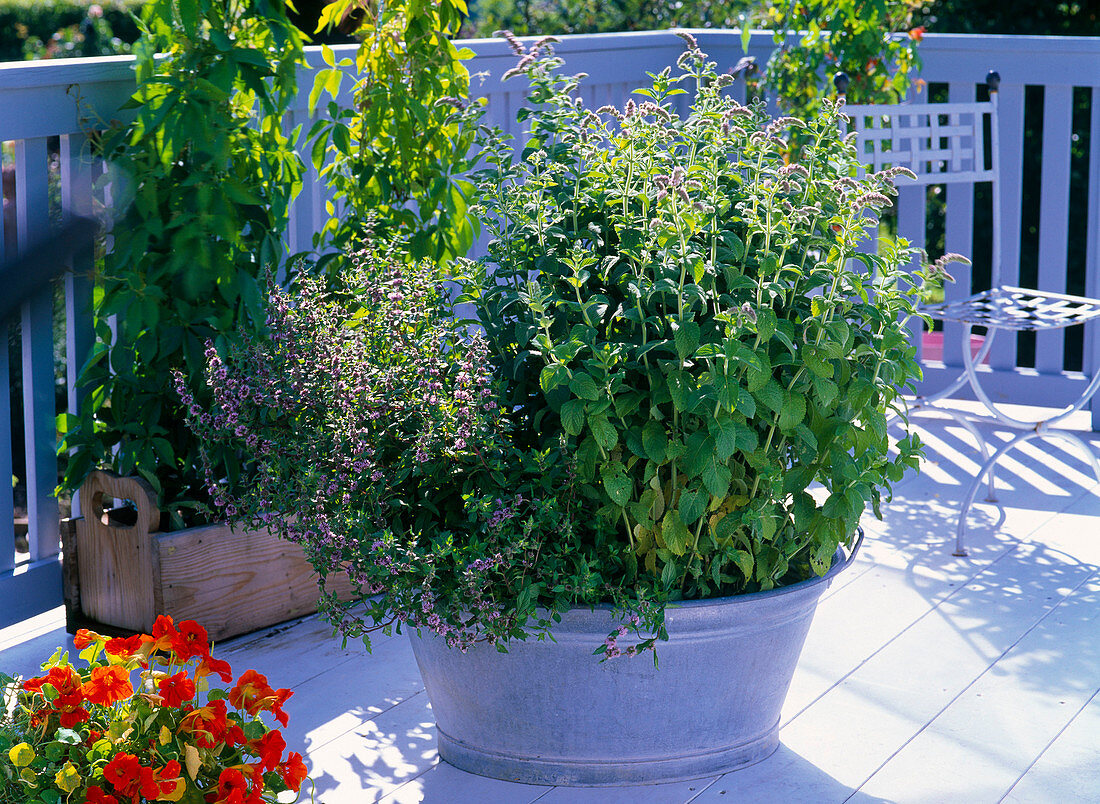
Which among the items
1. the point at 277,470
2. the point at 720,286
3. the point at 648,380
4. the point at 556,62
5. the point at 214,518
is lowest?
the point at 214,518

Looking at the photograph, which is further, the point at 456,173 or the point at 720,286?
the point at 456,173

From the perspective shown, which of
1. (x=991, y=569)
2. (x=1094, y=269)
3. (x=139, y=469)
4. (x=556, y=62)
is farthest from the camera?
(x=1094, y=269)

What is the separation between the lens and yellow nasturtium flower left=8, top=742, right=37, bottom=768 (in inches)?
53.3

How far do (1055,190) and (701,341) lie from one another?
279cm

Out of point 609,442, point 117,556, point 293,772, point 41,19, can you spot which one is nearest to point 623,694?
point 609,442

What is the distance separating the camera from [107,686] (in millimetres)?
1441

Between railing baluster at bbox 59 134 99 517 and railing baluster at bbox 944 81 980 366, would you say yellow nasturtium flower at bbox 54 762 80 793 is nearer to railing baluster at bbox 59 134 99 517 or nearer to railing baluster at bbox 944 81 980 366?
railing baluster at bbox 59 134 99 517

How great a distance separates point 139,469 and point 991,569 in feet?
6.56

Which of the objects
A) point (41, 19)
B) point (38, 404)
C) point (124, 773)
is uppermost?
point (41, 19)

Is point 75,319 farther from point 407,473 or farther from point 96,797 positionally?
point 96,797

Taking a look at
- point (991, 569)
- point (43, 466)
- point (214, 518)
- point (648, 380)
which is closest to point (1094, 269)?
point (991, 569)

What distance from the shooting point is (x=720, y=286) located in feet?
6.21

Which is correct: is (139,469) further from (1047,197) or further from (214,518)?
(1047,197)

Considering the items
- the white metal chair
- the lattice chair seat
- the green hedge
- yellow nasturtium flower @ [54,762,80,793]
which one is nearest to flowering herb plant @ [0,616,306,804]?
yellow nasturtium flower @ [54,762,80,793]
